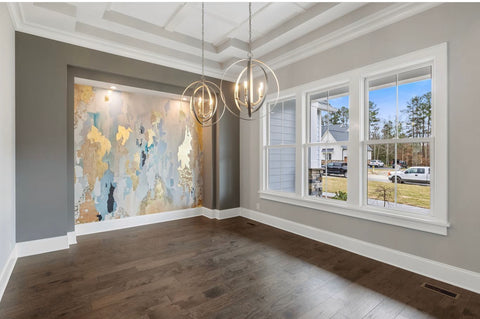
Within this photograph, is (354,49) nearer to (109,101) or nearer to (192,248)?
(192,248)

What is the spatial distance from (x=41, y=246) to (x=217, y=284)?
2.59m

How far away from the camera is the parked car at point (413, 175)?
2.81 m

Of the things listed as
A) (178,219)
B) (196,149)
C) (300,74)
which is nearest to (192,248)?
(178,219)

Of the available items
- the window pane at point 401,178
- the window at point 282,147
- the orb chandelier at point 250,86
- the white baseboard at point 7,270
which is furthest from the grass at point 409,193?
the white baseboard at point 7,270

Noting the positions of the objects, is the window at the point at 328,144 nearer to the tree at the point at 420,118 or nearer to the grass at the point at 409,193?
the grass at the point at 409,193

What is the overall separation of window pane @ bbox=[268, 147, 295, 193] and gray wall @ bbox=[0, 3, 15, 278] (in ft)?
12.4

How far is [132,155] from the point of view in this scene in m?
4.62

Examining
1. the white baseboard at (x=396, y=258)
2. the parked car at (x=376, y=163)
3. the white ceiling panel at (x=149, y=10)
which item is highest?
the white ceiling panel at (x=149, y=10)

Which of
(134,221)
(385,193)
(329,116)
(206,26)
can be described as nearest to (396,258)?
(385,193)

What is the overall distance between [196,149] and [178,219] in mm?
1544

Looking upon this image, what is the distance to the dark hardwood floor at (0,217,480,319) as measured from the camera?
2102mm

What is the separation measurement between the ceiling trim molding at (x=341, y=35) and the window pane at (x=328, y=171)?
1505 millimetres

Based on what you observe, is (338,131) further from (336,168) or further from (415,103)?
(415,103)

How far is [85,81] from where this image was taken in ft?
12.9
